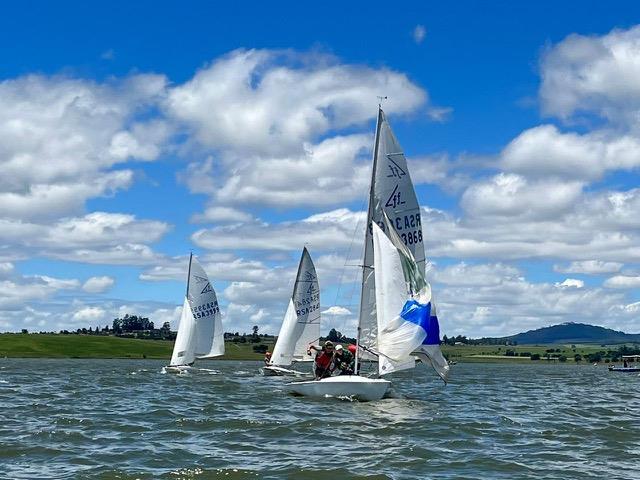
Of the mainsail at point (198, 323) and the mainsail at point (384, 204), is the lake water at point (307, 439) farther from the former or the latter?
the mainsail at point (198, 323)

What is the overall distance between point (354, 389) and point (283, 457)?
15192mm

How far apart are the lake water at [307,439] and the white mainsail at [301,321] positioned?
31.6 meters

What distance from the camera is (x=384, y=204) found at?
42562mm

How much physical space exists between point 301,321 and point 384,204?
3622 cm

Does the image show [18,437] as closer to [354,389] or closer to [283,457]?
[283,457]

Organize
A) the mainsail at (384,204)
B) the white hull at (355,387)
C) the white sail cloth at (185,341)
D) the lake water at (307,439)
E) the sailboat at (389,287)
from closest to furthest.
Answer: the lake water at (307,439) → the white hull at (355,387) → the sailboat at (389,287) → the mainsail at (384,204) → the white sail cloth at (185,341)

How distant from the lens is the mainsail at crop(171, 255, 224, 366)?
82.0 metres

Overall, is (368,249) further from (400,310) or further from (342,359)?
(342,359)

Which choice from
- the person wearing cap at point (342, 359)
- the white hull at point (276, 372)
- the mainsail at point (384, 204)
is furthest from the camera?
the white hull at point (276, 372)

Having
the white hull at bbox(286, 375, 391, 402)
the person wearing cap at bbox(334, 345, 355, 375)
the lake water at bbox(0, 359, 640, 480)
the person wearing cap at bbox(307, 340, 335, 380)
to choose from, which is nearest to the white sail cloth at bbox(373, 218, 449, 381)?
the white hull at bbox(286, 375, 391, 402)

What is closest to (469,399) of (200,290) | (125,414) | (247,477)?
(125,414)

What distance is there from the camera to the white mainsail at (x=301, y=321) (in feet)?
253

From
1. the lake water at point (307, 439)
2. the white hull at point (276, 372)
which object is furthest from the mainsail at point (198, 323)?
the lake water at point (307, 439)

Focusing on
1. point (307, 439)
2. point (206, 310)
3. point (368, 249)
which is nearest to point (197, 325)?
point (206, 310)
